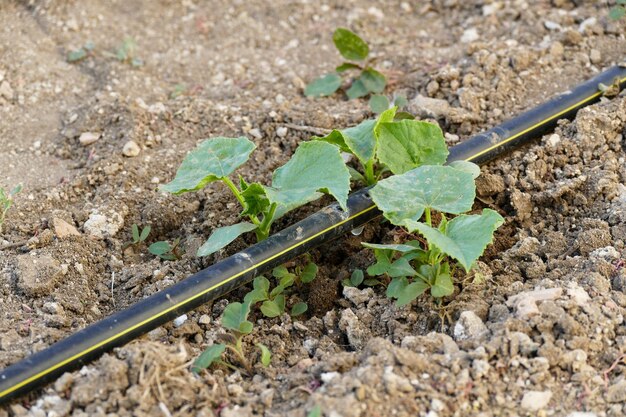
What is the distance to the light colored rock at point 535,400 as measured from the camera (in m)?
2.06

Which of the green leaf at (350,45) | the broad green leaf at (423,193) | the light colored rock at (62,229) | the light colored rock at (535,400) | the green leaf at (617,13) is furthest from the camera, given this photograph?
the green leaf at (617,13)

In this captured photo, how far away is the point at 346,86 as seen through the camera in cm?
Answer: 350

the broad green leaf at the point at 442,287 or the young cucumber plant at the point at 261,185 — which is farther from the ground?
the young cucumber plant at the point at 261,185

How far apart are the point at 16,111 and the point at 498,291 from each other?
219 cm

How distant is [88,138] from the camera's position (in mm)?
3170

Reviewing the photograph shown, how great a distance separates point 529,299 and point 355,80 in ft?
4.98

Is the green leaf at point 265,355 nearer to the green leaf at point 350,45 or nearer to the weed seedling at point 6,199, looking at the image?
the weed seedling at point 6,199

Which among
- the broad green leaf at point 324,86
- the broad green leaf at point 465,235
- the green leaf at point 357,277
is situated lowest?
the green leaf at point 357,277

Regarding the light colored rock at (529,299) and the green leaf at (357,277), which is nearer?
the light colored rock at (529,299)

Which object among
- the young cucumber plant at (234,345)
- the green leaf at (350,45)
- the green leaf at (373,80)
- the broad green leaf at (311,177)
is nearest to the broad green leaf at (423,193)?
the broad green leaf at (311,177)

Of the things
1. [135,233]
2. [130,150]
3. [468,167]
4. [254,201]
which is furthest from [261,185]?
[130,150]

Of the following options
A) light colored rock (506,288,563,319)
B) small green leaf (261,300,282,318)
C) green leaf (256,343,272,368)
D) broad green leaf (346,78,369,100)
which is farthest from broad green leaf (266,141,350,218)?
broad green leaf (346,78,369,100)

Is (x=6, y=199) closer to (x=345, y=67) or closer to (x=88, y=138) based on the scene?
(x=88, y=138)

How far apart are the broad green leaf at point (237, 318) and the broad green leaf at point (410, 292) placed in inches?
17.8
